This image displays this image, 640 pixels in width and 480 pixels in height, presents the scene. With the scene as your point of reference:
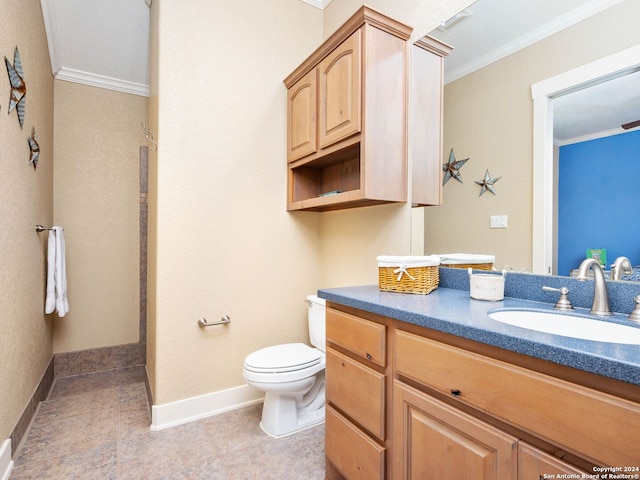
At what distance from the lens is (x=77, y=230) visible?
280 cm

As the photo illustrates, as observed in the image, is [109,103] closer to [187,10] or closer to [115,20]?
[115,20]

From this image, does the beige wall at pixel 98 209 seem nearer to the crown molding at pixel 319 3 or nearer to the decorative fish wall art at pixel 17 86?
the decorative fish wall art at pixel 17 86

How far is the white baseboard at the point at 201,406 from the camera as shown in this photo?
197 cm

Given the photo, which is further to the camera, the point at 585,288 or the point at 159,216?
the point at 159,216

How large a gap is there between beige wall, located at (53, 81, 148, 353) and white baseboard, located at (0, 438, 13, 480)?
1353 mm

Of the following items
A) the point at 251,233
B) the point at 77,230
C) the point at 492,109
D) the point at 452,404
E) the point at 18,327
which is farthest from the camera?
the point at 77,230

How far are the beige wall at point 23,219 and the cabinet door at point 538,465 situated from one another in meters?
2.00

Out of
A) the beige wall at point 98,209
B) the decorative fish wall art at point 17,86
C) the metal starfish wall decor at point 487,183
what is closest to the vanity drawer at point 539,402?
the metal starfish wall decor at point 487,183

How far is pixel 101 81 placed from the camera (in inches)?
112

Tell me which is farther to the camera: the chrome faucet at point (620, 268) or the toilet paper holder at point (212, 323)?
the toilet paper holder at point (212, 323)

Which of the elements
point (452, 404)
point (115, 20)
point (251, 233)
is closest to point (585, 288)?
point (452, 404)

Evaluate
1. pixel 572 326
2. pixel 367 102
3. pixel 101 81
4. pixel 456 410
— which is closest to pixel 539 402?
pixel 456 410

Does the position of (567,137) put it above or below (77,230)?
above

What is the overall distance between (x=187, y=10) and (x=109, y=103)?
1.37 metres
